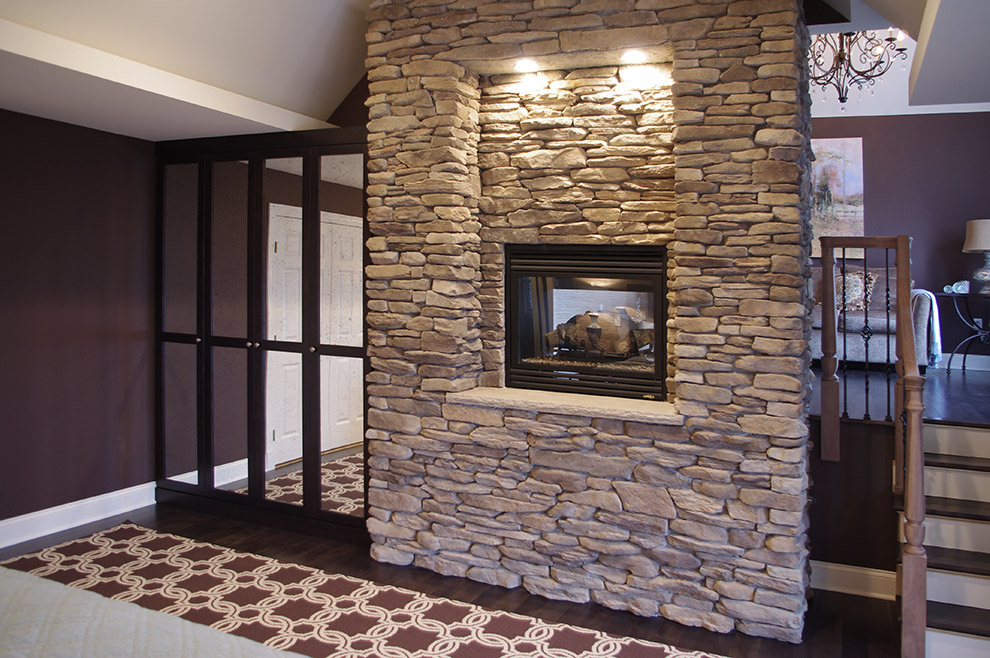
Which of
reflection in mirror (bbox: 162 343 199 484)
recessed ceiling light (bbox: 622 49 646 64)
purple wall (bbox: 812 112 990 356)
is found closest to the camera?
recessed ceiling light (bbox: 622 49 646 64)

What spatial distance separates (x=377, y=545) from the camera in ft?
12.8

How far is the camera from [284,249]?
432cm

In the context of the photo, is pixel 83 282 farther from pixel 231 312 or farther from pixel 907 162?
pixel 907 162

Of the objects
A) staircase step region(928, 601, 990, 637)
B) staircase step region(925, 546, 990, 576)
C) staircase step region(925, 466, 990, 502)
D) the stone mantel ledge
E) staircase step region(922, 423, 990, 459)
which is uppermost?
the stone mantel ledge

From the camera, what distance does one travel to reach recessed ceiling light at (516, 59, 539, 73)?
355cm

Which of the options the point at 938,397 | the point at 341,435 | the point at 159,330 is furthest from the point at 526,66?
the point at 938,397

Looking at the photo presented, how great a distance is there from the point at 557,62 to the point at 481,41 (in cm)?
39

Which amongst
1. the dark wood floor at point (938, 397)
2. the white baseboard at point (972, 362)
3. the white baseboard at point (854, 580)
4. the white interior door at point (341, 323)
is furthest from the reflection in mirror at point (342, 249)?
the white baseboard at point (972, 362)

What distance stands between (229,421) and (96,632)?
10.1ft

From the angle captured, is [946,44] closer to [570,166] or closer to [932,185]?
[570,166]

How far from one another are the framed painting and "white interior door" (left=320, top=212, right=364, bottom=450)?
206 inches

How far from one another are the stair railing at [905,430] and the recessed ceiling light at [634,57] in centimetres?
126

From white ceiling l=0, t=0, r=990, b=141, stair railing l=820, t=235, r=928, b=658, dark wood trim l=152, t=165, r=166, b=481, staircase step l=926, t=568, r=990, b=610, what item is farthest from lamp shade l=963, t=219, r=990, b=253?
dark wood trim l=152, t=165, r=166, b=481

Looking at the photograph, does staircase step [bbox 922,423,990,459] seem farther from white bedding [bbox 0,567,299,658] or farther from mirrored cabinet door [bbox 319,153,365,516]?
white bedding [bbox 0,567,299,658]
